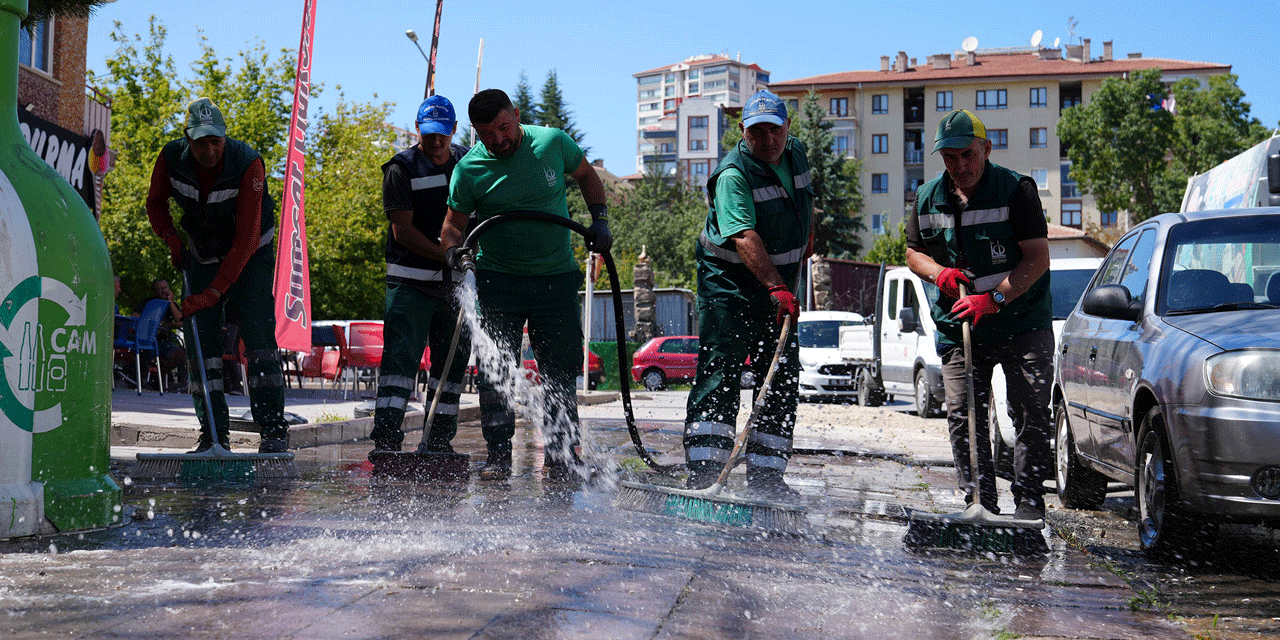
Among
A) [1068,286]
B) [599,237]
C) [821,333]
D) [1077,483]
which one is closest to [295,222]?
[599,237]

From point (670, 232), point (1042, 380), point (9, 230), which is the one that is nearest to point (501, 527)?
point (9, 230)

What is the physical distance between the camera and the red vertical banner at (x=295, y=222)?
12594 mm

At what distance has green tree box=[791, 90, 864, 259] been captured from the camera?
50812mm

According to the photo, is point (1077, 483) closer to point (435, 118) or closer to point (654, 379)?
point (435, 118)

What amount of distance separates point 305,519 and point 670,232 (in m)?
65.3

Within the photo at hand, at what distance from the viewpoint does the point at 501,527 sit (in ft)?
13.4

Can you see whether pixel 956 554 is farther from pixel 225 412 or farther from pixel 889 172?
pixel 889 172

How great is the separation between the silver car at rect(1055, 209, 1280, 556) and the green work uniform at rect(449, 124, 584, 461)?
103 inches

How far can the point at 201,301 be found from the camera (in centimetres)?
584

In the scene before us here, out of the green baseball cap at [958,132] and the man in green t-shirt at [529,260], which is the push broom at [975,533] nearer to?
the green baseball cap at [958,132]

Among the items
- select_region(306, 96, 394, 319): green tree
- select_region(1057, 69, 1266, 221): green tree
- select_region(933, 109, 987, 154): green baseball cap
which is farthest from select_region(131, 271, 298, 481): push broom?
select_region(1057, 69, 1266, 221): green tree

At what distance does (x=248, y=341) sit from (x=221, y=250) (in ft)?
1.70

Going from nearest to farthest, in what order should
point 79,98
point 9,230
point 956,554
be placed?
point 9,230
point 956,554
point 79,98

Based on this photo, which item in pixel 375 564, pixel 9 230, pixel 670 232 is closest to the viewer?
pixel 375 564
